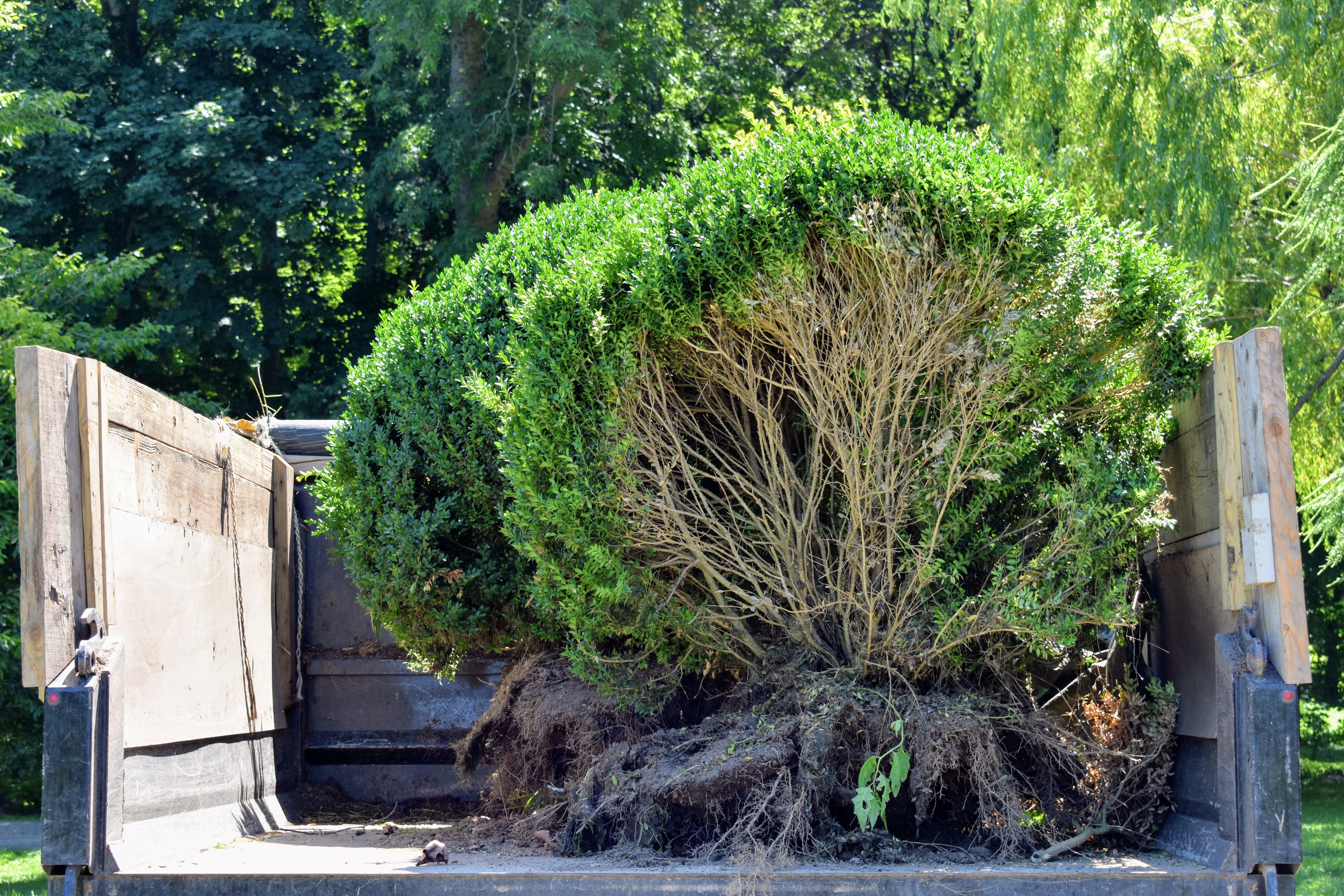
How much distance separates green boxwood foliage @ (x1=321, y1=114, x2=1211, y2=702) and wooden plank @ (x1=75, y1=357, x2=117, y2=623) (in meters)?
1.15

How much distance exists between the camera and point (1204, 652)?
3312mm

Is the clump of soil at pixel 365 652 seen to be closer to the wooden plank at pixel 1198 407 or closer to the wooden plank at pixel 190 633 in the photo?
the wooden plank at pixel 190 633

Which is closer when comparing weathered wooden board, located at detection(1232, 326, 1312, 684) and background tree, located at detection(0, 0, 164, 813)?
weathered wooden board, located at detection(1232, 326, 1312, 684)

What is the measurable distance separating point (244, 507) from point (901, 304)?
2783 mm

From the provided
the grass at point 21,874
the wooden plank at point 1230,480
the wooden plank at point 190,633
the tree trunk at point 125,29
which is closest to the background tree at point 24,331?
the grass at point 21,874

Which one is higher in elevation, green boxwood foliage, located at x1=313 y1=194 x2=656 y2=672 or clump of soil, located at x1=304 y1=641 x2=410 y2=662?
green boxwood foliage, located at x1=313 y1=194 x2=656 y2=672

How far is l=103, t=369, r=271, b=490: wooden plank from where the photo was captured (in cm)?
317

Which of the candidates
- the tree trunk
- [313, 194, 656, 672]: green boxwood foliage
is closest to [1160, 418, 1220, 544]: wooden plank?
[313, 194, 656, 672]: green boxwood foliage

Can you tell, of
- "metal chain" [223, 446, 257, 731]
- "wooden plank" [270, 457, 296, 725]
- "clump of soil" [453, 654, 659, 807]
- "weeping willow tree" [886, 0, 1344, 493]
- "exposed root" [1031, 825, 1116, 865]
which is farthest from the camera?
"weeping willow tree" [886, 0, 1344, 493]

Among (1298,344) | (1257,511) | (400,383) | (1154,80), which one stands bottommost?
(1257,511)

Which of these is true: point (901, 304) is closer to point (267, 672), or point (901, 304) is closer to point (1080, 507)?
point (1080, 507)

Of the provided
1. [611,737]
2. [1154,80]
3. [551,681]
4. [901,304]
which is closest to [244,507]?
[551,681]

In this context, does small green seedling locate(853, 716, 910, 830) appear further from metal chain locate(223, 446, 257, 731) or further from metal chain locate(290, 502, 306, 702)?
metal chain locate(290, 502, 306, 702)

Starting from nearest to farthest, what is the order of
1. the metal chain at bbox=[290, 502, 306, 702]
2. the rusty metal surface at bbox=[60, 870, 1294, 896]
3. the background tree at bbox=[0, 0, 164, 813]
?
the rusty metal surface at bbox=[60, 870, 1294, 896], the metal chain at bbox=[290, 502, 306, 702], the background tree at bbox=[0, 0, 164, 813]
